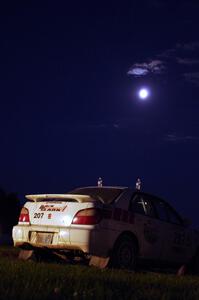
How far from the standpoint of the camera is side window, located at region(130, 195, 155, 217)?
1023 centimetres

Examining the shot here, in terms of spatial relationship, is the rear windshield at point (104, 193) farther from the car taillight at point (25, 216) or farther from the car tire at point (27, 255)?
the car tire at point (27, 255)

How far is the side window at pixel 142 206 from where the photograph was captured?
10227 millimetres

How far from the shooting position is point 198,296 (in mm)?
6695

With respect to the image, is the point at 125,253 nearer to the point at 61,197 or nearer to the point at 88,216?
the point at 88,216

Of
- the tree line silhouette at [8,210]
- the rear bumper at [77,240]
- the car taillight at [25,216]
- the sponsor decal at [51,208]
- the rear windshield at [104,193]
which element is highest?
the tree line silhouette at [8,210]

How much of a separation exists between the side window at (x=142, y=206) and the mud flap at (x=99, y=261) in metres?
1.14

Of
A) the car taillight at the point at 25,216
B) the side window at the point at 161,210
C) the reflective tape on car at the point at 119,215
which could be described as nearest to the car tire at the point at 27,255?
the car taillight at the point at 25,216

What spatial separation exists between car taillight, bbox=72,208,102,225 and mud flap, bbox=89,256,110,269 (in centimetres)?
57

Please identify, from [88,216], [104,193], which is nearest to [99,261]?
[88,216]

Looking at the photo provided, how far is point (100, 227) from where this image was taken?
931 centimetres

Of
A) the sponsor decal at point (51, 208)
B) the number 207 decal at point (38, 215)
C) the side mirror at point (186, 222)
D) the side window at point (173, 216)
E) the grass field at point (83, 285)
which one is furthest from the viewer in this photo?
the side mirror at point (186, 222)

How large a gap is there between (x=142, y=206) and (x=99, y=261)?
159 cm

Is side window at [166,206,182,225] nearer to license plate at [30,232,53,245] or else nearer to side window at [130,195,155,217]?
side window at [130,195,155,217]

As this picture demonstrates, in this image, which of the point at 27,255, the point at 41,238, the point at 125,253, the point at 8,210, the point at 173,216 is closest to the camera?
the point at 41,238
